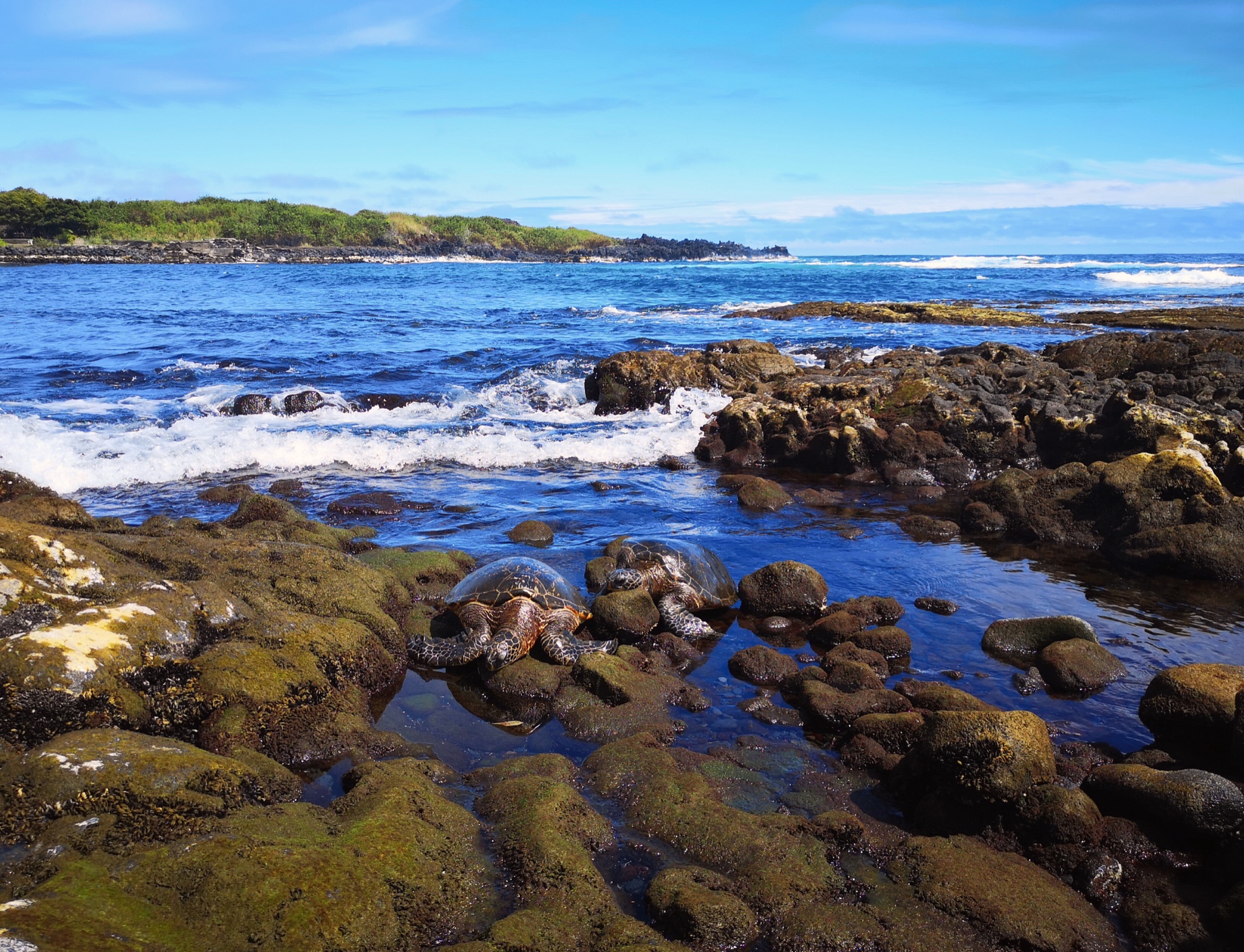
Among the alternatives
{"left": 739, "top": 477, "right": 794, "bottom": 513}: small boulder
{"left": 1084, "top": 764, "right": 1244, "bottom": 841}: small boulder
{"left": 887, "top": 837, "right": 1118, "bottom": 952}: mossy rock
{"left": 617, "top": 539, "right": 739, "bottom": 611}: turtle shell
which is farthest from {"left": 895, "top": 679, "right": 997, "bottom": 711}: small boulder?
{"left": 739, "top": 477, "right": 794, "bottom": 513}: small boulder

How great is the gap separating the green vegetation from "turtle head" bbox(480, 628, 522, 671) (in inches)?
4047

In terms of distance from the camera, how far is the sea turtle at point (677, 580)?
767 centimetres

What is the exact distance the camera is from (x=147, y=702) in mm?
4797

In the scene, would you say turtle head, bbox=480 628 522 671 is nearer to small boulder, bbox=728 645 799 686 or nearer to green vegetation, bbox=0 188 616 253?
small boulder, bbox=728 645 799 686

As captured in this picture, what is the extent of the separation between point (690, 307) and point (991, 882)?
133 ft

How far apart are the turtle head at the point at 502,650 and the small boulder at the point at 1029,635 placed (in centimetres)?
423

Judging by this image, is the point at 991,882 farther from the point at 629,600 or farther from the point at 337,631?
the point at 337,631

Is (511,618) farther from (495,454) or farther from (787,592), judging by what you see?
(495,454)

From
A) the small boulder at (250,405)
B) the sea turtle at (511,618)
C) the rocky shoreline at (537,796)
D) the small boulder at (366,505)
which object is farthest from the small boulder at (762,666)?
the small boulder at (250,405)

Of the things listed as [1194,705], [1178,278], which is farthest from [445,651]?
[1178,278]

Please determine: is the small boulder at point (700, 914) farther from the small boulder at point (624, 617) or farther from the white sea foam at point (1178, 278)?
the white sea foam at point (1178, 278)

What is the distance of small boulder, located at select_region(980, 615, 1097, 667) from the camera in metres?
6.98

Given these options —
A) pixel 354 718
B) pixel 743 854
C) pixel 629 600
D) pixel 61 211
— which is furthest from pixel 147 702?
pixel 61 211

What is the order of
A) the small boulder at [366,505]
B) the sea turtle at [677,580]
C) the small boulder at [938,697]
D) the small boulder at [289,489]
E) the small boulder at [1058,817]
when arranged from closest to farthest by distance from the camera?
the small boulder at [1058,817] < the small boulder at [938,697] < the sea turtle at [677,580] < the small boulder at [366,505] < the small boulder at [289,489]
